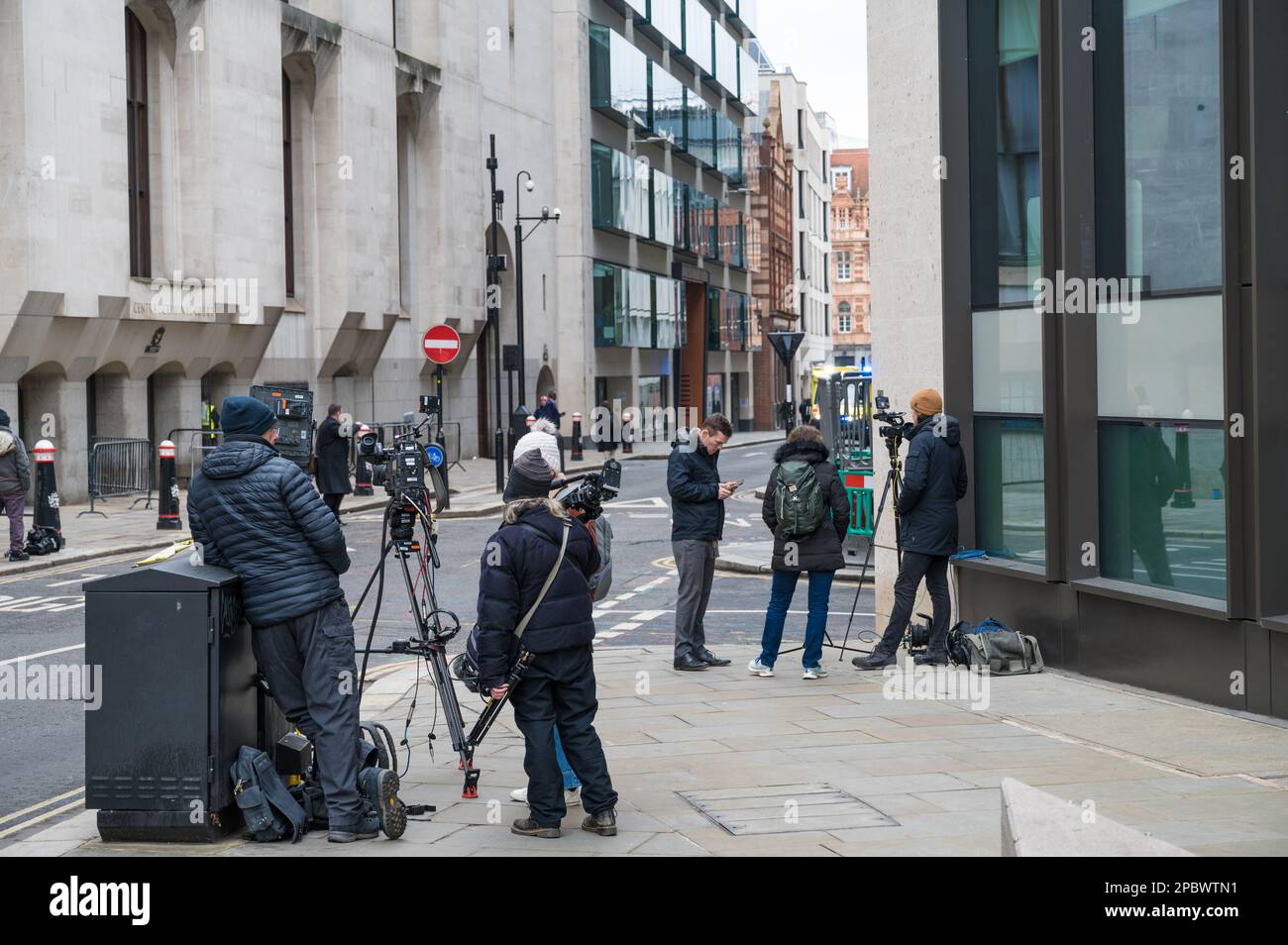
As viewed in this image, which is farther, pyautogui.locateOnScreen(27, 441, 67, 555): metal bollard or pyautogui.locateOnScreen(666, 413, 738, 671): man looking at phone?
pyautogui.locateOnScreen(27, 441, 67, 555): metal bollard

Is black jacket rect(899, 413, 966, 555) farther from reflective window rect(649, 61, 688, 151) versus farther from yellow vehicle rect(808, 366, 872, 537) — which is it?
reflective window rect(649, 61, 688, 151)

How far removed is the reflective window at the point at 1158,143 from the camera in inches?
388

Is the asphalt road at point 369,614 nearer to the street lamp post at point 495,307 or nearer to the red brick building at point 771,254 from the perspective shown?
the street lamp post at point 495,307

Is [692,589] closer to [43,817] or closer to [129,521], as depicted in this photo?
[43,817]

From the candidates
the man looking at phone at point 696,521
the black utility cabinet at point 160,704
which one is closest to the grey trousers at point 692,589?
the man looking at phone at point 696,521

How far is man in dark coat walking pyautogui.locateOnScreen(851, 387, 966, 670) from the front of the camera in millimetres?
11203

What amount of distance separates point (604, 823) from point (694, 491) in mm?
4498

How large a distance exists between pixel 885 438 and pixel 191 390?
20705 mm

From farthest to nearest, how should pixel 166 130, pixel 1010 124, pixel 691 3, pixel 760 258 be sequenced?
1. pixel 760 258
2. pixel 691 3
3. pixel 166 130
4. pixel 1010 124

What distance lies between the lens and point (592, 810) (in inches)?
274

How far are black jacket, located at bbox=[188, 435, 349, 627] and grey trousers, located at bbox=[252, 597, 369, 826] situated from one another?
0.09 metres

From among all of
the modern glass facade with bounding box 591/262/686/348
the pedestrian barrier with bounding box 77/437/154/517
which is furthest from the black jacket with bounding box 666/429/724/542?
the modern glass facade with bounding box 591/262/686/348
